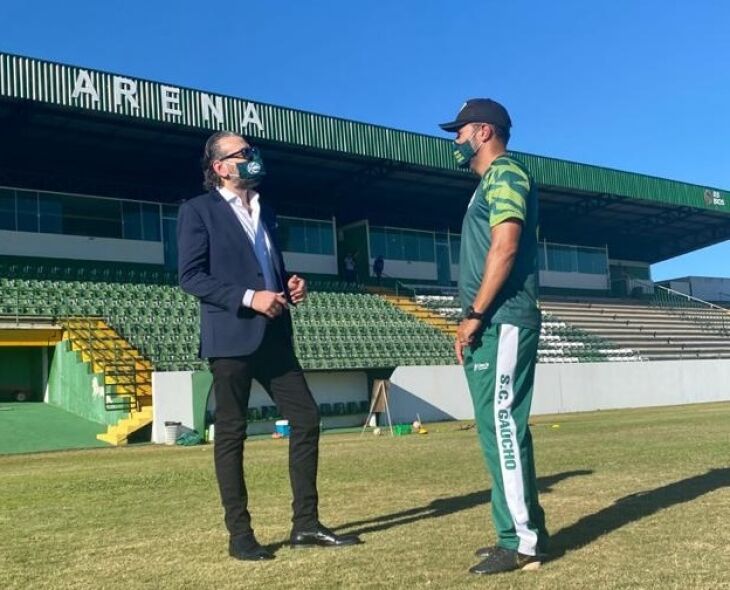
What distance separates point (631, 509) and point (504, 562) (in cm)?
163

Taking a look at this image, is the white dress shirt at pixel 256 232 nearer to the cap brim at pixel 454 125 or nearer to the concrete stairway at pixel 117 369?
the cap brim at pixel 454 125

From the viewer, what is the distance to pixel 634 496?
5.34 metres

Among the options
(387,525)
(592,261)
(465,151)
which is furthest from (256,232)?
(592,261)

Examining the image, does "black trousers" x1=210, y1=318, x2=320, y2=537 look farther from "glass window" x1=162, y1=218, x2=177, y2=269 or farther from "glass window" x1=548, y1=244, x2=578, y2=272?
"glass window" x1=548, y1=244, x2=578, y2=272

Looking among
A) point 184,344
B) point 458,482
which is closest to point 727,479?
point 458,482

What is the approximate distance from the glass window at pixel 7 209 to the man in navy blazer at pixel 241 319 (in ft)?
75.8

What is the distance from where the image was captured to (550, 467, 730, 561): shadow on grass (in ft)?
13.0

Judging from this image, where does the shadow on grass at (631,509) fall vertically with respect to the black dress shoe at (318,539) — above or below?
below

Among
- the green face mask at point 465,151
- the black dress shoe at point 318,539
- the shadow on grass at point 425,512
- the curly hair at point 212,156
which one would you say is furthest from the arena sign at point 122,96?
the black dress shoe at point 318,539

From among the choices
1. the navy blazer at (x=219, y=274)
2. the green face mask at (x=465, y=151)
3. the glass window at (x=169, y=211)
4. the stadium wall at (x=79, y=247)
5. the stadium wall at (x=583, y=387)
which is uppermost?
the glass window at (x=169, y=211)

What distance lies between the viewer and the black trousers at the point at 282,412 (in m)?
4.16

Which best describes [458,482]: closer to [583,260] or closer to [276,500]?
[276,500]

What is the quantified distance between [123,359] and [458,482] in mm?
14232

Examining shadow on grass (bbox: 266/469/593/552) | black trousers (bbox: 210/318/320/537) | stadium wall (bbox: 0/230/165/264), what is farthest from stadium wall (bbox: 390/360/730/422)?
black trousers (bbox: 210/318/320/537)
